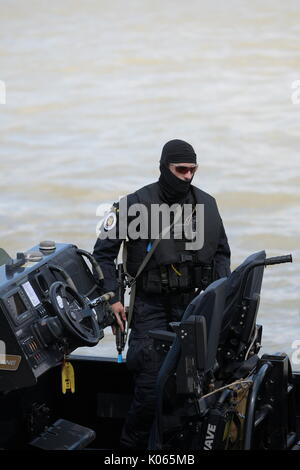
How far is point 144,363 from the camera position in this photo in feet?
22.2

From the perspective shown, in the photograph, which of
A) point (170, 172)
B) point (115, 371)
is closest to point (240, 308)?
point (170, 172)

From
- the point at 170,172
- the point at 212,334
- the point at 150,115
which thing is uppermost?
the point at 150,115

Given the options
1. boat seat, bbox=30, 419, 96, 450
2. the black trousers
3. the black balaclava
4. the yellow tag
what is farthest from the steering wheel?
the black balaclava

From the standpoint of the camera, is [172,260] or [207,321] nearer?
[207,321]

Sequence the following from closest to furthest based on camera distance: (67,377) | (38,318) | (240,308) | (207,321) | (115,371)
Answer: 1. (207,321)
2. (240,308)
3. (38,318)
4. (67,377)
5. (115,371)

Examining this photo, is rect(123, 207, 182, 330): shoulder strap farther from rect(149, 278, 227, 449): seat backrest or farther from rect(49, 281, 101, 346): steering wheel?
rect(149, 278, 227, 449): seat backrest

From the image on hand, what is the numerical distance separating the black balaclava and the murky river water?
9.37 ft

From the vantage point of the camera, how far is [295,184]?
17.1 meters

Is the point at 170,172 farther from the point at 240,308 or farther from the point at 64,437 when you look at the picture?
the point at 64,437

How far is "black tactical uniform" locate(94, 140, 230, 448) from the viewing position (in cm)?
691

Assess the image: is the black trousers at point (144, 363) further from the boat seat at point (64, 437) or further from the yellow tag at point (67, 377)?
the yellow tag at point (67, 377)

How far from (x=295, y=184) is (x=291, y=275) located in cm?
469

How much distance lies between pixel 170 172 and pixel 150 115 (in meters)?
13.9

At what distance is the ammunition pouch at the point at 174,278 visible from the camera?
698 centimetres
